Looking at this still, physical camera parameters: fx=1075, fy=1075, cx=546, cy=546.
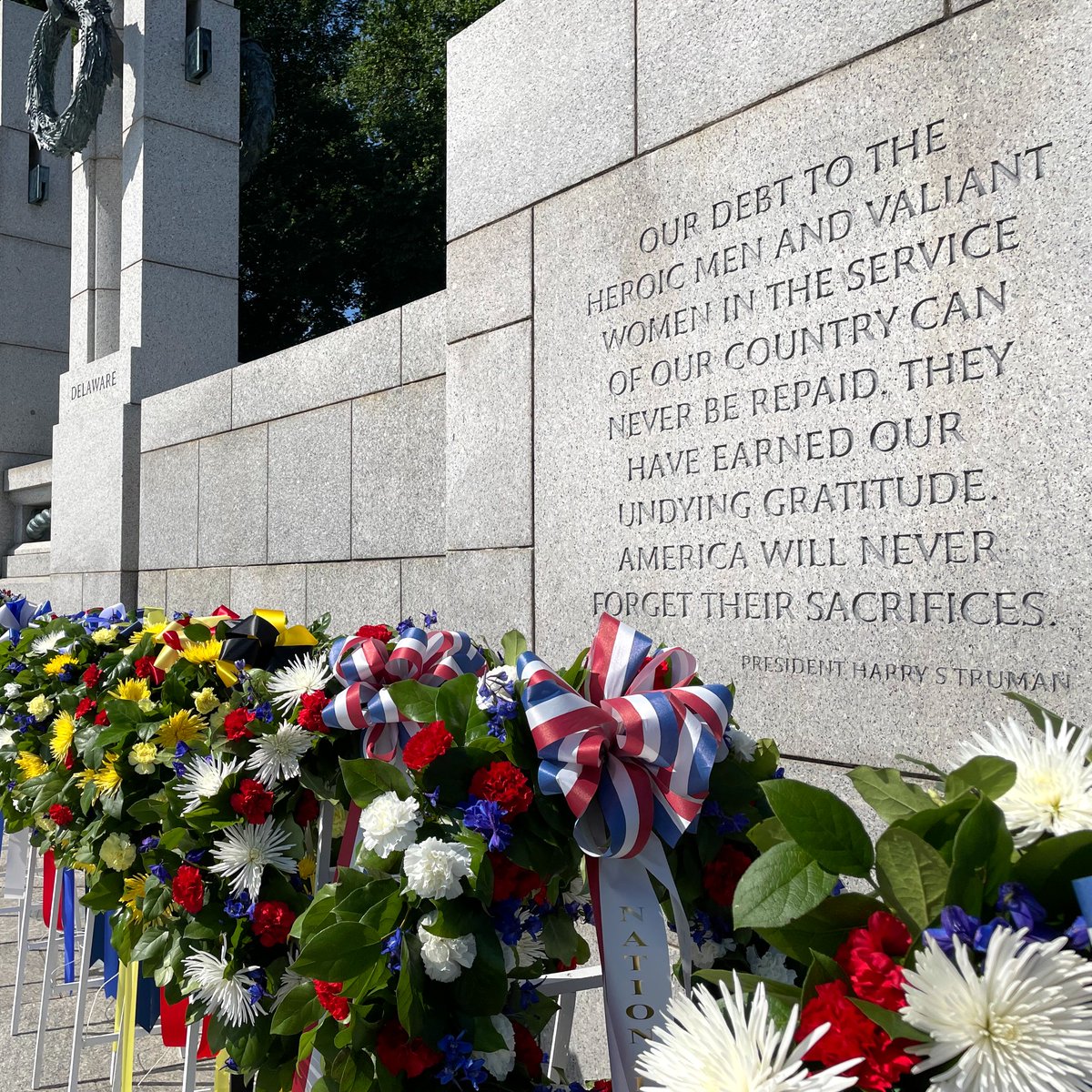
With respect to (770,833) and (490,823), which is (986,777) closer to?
(770,833)

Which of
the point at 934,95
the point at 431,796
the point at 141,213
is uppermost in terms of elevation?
the point at 141,213

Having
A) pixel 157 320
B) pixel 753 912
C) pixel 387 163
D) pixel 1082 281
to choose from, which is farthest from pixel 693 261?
pixel 387 163

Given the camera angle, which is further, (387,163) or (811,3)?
(387,163)

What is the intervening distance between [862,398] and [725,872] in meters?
1.80

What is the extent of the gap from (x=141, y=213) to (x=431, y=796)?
30.6 feet

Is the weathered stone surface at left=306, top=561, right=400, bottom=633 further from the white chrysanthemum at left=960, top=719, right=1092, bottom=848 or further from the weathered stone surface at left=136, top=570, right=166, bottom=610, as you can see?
the white chrysanthemum at left=960, top=719, right=1092, bottom=848

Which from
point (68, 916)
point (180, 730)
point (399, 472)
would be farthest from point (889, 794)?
point (399, 472)

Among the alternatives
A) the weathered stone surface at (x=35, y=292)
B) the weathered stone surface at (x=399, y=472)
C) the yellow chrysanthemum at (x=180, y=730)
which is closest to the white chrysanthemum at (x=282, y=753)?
the yellow chrysanthemum at (x=180, y=730)

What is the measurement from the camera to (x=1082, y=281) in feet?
8.70

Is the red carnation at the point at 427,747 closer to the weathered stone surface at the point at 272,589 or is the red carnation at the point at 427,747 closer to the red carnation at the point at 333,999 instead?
the red carnation at the point at 333,999

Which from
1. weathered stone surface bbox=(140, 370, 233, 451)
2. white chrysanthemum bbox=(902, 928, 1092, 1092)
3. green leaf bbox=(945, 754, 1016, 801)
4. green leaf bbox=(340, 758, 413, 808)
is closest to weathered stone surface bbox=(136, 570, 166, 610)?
weathered stone surface bbox=(140, 370, 233, 451)

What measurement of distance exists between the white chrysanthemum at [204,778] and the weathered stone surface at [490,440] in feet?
6.35

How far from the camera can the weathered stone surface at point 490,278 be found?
438cm

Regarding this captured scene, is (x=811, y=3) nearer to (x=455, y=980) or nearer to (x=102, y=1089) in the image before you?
(x=455, y=980)
